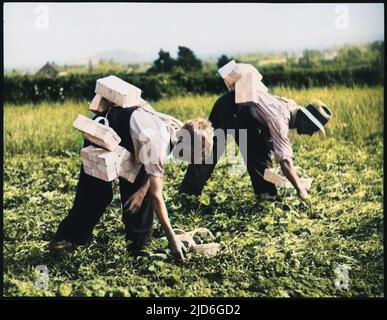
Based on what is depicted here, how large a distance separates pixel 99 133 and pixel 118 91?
371mm

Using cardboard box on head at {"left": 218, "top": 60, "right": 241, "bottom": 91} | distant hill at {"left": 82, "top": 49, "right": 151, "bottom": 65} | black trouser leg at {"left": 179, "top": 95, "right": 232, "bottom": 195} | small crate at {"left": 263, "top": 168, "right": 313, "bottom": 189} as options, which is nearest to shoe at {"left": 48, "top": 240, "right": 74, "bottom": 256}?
black trouser leg at {"left": 179, "top": 95, "right": 232, "bottom": 195}

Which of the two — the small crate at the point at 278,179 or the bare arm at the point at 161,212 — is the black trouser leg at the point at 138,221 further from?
the small crate at the point at 278,179

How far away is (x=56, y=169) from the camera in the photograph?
657cm

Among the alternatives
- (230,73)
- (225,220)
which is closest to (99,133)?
(230,73)

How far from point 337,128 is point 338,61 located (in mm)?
541

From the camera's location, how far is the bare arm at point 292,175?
6.44 meters

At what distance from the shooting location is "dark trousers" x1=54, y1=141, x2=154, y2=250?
6305mm

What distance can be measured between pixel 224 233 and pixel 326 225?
81cm

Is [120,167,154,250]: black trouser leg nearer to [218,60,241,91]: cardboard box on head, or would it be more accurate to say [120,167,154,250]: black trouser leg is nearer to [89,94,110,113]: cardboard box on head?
[89,94,110,113]: cardboard box on head

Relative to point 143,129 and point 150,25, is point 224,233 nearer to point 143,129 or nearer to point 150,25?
point 143,129

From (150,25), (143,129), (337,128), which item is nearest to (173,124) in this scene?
(143,129)

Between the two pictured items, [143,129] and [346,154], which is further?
[346,154]
